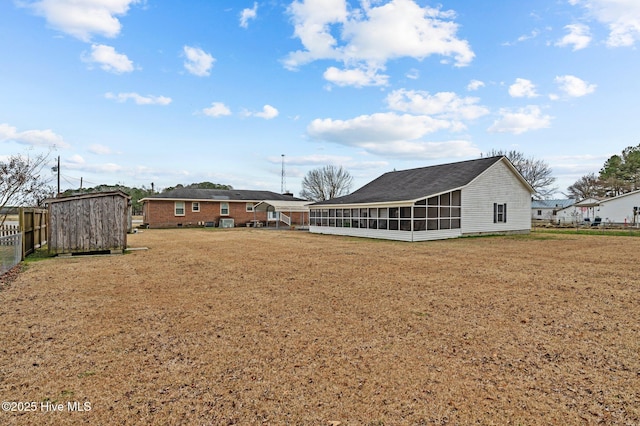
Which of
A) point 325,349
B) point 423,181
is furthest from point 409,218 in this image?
point 325,349

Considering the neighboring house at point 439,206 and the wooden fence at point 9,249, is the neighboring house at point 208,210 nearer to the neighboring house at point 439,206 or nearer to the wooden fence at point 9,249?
the neighboring house at point 439,206

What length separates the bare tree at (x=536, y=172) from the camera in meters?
43.8

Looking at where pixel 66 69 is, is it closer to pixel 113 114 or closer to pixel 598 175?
pixel 113 114

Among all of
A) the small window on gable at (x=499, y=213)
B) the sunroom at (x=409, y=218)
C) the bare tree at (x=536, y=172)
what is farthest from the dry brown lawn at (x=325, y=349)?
the bare tree at (x=536, y=172)

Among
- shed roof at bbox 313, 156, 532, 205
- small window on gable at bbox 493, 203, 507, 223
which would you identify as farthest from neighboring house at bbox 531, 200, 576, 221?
shed roof at bbox 313, 156, 532, 205

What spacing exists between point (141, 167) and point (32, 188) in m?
35.8

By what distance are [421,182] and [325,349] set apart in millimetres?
19370

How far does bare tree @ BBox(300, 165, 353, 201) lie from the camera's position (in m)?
49.4

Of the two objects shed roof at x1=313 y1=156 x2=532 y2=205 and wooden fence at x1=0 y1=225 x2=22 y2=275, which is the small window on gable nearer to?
shed roof at x1=313 y1=156 x2=532 y2=205

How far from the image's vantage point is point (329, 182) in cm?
4962

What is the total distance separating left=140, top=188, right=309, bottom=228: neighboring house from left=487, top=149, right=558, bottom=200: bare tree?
1223 inches

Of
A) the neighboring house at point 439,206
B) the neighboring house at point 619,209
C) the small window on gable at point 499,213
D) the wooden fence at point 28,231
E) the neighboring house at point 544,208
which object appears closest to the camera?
the wooden fence at point 28,231

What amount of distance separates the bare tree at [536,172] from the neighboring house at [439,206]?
25.8 m

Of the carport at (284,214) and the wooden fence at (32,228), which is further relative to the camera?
the carport at (284,214)
